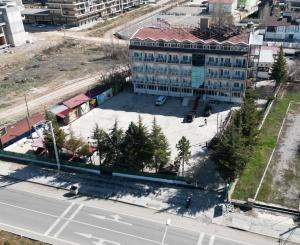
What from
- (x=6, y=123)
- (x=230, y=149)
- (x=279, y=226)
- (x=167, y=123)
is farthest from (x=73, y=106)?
(x=279, y=226)

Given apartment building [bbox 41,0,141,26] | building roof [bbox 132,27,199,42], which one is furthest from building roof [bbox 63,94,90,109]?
apartment building [bbox 41,0,141,26]

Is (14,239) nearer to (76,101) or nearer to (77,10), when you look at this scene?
(76,101)

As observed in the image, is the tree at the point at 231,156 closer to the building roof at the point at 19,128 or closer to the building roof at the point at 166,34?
the building roof at the point at 166,34

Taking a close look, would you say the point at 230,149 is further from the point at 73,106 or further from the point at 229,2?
the point at 229,2

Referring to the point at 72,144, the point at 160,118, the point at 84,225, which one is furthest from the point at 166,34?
the point at 84,225

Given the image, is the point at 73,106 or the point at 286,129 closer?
the point at 286,129

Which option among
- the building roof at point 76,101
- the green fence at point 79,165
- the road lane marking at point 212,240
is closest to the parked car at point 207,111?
the green fence at point 79,165

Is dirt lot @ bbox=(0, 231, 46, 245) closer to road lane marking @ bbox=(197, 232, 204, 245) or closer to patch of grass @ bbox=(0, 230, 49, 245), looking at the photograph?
patch of grass @ bbox=(0, 230, 49, 245)
